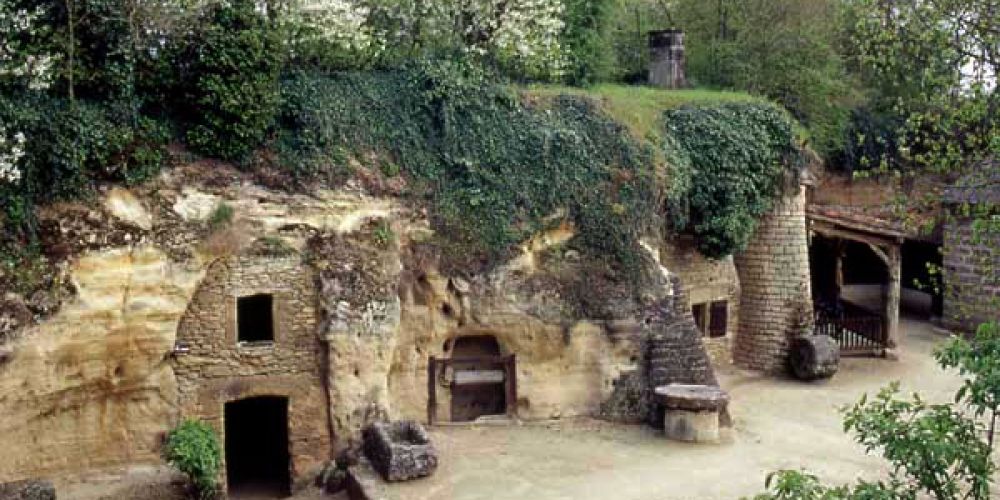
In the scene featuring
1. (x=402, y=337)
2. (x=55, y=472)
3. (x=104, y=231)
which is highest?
(x=104, y=231)

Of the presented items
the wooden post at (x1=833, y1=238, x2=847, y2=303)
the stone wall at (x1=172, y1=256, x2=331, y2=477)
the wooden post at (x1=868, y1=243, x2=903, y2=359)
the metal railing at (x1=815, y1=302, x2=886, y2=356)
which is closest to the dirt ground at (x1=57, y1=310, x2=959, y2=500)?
the stone wall at (x1=172, y1=256, x2=331, y2=477)

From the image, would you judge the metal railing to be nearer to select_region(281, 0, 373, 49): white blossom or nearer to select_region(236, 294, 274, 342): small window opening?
select_region(281, 0, 373, 49): white blossom

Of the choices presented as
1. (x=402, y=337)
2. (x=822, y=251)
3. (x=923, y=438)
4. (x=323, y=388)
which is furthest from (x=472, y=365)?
(x=822, y=251)

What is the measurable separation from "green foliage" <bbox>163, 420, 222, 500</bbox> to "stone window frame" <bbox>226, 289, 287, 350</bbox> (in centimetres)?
135

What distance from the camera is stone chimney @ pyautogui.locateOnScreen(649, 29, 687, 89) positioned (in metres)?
22.4

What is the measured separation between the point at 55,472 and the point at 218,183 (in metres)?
4.62

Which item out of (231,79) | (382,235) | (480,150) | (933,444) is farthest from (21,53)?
(933,444)

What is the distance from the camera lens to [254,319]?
15.7 meters

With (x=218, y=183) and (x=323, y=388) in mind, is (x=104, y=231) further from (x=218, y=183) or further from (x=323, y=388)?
(x=323, y=388)

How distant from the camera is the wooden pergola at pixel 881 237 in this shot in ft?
71.5

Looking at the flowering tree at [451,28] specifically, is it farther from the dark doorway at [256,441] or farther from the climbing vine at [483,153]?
the dark doorway at [256,441]

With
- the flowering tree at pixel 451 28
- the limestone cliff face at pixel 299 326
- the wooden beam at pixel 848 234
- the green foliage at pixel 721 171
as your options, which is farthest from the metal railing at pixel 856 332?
the flowering tree at pixel 451 28

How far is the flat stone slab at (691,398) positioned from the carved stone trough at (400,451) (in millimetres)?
4007

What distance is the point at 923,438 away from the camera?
642cm
